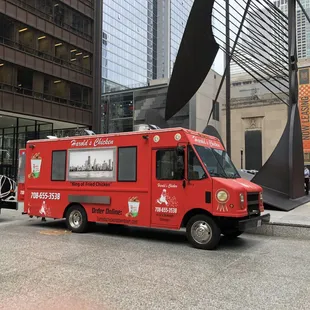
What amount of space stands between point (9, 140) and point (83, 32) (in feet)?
42.7

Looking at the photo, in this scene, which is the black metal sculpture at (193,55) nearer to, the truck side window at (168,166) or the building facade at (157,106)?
the truck side window at (168,166)

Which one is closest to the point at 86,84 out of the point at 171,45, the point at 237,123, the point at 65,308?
the point at 237,123

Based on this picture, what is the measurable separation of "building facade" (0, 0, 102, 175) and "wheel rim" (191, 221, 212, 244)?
24627mm

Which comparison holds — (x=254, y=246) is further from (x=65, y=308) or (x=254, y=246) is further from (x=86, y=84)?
(x=86, y=84)

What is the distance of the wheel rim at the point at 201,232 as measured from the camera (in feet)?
26.9

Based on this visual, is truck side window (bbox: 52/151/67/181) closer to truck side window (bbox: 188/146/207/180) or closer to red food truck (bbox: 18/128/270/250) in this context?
red food truck (bbox: 18/128/270/250)

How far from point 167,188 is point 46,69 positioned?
1084 inches

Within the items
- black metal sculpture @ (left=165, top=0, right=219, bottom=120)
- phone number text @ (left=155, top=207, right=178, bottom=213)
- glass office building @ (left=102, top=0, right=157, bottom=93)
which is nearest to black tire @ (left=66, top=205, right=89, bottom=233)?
phone number text @ (left=155, top=207, right=178, bottom=213)

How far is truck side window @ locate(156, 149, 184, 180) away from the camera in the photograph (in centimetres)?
868

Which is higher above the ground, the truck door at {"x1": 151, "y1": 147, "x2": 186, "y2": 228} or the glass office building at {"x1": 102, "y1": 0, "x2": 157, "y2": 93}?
the glass office building at {"x1": 102, "y1": 0, "x2": 157, "y2": 93}

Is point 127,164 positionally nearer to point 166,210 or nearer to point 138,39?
point 166,210

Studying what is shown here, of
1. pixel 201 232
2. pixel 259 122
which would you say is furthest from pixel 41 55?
pixel 259 122

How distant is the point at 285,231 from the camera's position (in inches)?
396

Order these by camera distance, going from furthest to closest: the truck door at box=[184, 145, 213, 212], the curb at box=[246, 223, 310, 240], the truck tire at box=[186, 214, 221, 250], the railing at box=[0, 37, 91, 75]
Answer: the railing at box=[0, 37, 91, 75] → the curb at box=[246, 223, 310, 240] → the truck door at box=[184, 145, 213, 212] → the truck tire at box=[186, 214, 221, 250]
